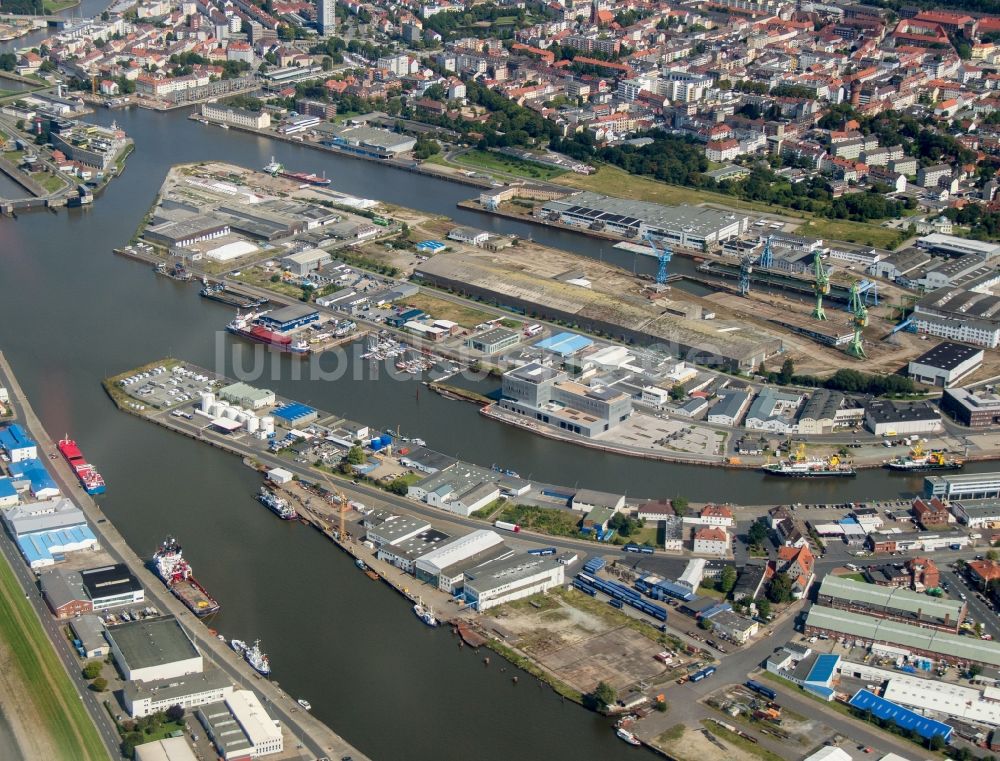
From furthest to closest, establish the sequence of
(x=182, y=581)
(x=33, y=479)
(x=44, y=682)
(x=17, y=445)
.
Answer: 1. (x=17, y=445)
2. (x=33, y=479)
3. (x=182, y=581)
4. (x=44, y=682)

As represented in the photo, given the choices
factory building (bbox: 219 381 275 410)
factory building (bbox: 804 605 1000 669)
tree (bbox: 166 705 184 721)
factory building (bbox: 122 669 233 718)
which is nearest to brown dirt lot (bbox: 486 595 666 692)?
factory building (bbox: 804 605 1000 669)

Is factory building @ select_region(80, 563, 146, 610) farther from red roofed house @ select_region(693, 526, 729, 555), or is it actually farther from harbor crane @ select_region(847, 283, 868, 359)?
harbor crane @ select_region(847, 283, 868, 359)

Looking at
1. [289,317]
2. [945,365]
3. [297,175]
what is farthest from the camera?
[297,175]

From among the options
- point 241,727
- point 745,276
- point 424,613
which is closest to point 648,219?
point 745,276

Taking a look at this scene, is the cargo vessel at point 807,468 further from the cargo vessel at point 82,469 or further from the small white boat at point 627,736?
the cargo vessel at point 82,469

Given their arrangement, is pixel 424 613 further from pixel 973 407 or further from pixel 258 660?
pixel 973 407

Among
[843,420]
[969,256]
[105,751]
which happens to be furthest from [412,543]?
[969,256]
